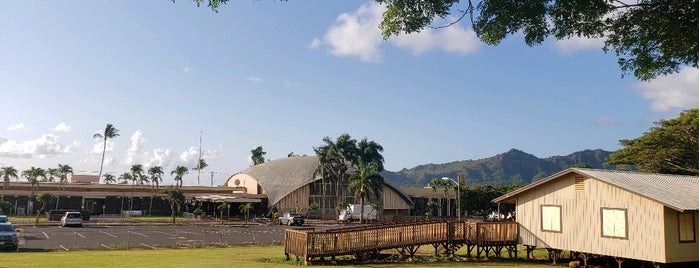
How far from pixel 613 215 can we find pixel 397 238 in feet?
31.4

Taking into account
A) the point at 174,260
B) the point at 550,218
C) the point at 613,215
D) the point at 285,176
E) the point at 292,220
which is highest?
the point at 285,176

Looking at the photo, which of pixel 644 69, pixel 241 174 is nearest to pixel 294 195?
pixel 241 174

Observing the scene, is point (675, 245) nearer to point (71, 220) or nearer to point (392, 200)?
point (71, 220)

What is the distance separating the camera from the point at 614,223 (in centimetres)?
2462

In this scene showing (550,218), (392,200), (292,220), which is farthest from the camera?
(392,200)

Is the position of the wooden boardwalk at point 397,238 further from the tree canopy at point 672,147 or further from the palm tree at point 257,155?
the palm tree at point 257,155

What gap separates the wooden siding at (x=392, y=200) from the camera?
300ft

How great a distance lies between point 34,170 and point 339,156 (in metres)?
40.7

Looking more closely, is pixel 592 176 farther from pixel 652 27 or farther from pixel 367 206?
pixel 367 206

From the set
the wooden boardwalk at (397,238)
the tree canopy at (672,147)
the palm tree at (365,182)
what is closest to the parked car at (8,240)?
the wooden boardwalk at (397,238)

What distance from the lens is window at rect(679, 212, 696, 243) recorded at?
23266 millimetres

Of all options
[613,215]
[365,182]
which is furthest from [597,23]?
[365,182]

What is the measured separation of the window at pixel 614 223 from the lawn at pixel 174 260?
336cm

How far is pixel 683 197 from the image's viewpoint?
24.2 metres
